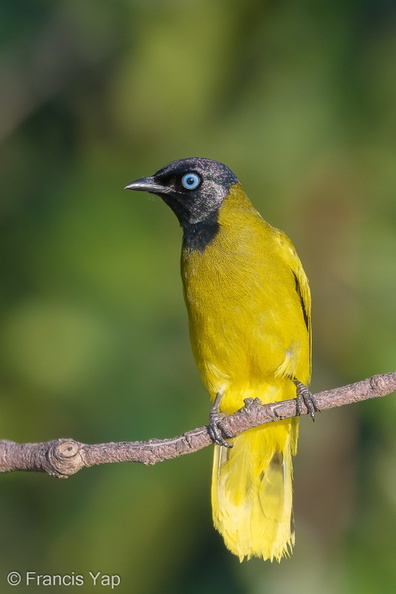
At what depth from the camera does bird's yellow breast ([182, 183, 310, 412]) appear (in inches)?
197

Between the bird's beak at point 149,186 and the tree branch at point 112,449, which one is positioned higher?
the bird's beak at point 149,186

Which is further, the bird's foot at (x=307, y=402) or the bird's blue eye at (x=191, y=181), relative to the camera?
the bird's blue eye at (x=191, y=181)

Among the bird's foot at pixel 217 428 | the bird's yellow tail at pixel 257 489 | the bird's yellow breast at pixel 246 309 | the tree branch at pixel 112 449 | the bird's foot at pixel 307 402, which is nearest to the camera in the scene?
the tree branch at pixel 112 449

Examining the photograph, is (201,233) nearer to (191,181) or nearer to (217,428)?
(191,181)

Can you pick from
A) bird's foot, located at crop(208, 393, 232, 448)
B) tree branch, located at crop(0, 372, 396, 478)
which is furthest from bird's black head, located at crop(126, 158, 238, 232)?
tree branch, located at crop(0, 372, 396, 478)

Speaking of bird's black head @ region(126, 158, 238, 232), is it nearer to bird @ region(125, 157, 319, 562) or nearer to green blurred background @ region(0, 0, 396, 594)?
bird @ region(125, 157, 319, 562)

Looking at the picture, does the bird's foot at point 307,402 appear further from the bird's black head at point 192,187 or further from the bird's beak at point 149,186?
the bird's beak at point 149,186

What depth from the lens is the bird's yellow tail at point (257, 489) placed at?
5379mm

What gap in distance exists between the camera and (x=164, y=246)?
19.5 feet

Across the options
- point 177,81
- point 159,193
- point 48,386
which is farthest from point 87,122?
point 48,386

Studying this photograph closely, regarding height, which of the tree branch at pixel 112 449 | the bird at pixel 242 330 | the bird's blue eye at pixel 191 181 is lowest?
the tree branch at pixel 112 449

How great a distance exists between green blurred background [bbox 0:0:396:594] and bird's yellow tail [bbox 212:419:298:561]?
0.11 metres

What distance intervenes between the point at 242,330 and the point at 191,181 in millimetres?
851

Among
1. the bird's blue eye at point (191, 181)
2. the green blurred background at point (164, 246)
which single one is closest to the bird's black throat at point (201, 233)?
the bird's blue eye at point (191, 181)
